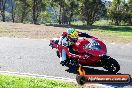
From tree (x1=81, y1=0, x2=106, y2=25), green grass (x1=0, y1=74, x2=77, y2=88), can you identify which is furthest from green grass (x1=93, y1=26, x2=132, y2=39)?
tree (x1=81, y1=0, x2=106, y2=25)

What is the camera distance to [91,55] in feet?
36.0

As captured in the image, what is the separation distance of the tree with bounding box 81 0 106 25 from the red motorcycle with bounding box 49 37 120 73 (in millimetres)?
54581

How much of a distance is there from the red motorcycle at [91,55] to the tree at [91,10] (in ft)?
179

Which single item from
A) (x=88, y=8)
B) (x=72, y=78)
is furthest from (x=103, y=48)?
(x=88, y=8)

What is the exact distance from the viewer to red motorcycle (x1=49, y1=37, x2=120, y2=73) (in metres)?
10.8

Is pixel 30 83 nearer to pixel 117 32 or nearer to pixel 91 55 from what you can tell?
pixel 91 55

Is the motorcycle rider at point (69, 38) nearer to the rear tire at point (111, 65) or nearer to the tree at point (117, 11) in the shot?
the rear tire at point (111, 65)

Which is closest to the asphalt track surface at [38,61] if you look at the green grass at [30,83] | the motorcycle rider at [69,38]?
the motorcycle rider at [69,38]

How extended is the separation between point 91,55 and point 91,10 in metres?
56.8

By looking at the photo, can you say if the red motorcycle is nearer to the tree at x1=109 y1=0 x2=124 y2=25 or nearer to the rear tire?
the rear tire

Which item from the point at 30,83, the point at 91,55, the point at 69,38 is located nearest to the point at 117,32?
the point at 69,38

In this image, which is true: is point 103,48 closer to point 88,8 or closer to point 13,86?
point 13,86

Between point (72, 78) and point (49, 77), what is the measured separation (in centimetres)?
73

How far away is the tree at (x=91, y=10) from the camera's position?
2591 inches
